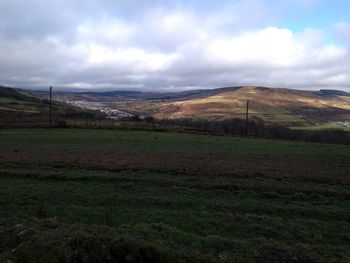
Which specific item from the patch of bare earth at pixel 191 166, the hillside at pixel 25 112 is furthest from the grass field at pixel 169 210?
the hillside at pixel 25 112

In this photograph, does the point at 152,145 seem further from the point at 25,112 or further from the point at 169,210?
the point at 25,112

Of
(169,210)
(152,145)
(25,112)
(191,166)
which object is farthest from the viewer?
(25,112)

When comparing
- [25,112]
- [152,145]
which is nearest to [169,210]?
[152,145]

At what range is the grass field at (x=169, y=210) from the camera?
7.09m

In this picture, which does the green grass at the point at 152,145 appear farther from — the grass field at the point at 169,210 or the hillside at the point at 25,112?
the hillside at the point at 25,112

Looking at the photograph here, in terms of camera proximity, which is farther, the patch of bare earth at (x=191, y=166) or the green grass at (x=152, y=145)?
the green grass at (x=152, y=145)

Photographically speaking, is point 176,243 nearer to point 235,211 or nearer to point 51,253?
point 51,253

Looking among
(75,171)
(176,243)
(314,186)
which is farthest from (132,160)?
(176,243)

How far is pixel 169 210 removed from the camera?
1237 centimetres

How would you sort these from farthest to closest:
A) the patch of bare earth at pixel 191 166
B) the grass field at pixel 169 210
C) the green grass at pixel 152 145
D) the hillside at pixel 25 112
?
the hillside at pixel 25 112 < the green grass at pixel 152 145 < the patch of bare earth at pixel 191 166 < the grass field at pixel 169 210

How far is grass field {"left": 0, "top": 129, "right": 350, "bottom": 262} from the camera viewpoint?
709 cm

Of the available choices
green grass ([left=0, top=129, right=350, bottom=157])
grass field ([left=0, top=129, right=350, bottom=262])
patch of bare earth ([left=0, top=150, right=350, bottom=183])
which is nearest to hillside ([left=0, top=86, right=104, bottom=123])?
green grass ([left=0, top=129, right=350, bottom=157])

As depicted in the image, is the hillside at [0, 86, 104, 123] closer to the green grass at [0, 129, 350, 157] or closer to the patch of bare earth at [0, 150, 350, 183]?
the green grass at [0, 129, 350, 157]

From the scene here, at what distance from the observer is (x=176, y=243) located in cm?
815
